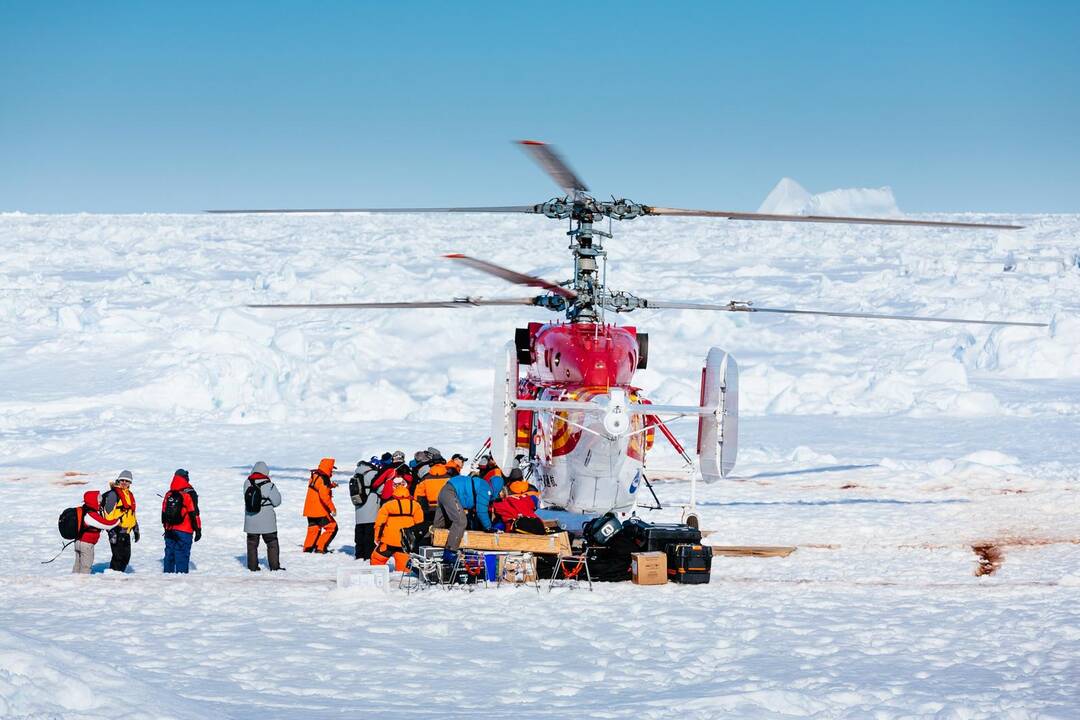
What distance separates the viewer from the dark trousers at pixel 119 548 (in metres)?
8.49

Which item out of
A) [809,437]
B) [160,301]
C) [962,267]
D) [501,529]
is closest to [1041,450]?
[809,437]

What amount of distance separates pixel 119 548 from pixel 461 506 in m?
2.79

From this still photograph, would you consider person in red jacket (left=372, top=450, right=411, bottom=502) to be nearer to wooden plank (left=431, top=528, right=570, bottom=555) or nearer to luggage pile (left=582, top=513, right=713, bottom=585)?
wooden plank (left=431, top=528, right=570, bottom=555)

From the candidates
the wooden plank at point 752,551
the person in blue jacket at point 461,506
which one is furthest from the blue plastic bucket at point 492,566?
the wooden plank at point 752,551

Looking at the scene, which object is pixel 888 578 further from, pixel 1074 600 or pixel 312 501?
pixel 312 501

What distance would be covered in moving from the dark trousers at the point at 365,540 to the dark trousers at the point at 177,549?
5.23ft

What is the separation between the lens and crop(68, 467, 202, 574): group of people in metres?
8.20

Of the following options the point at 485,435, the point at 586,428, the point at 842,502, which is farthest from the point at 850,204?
the point at 586,428

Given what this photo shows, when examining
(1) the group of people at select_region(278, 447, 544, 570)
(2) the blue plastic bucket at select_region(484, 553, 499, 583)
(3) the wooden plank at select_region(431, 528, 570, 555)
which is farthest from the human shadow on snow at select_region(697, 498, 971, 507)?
(2) the blue plastic bucket at select_region(484, 553, 499, 583)

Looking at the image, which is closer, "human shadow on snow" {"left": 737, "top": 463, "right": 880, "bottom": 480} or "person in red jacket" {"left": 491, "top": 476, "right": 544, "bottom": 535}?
"person in red jacket" {"left": 491, "top": 476, "right": 544, "bottom": 535}

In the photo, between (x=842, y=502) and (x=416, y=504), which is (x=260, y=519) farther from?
(x=842, y=502)

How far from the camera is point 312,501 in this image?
9.98 m

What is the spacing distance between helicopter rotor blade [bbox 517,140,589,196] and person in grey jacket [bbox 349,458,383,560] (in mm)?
3225

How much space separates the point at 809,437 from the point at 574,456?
1074cm
